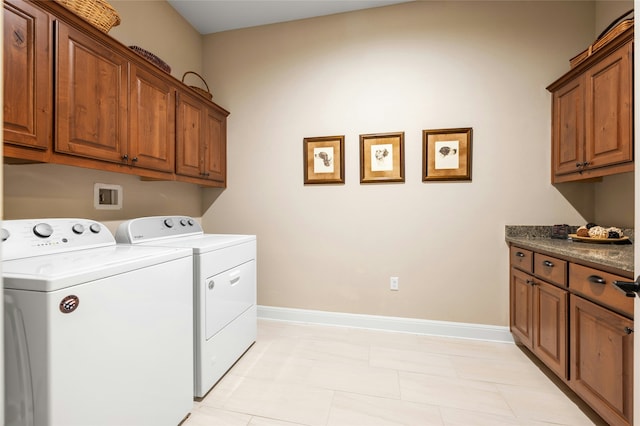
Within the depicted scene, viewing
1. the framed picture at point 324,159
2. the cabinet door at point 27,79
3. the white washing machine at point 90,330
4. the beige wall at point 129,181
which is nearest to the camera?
→ the white washing machine at point 90,330

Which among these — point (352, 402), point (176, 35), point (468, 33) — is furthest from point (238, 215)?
point (468, 33)

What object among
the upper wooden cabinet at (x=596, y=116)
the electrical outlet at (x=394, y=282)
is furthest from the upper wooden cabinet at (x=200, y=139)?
the upper wooden cabinet at (x=596, y=116)

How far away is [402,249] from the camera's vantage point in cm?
260

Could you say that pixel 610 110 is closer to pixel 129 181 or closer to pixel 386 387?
pixel 386 387

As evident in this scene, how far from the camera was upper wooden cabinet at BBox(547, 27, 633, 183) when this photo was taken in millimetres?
1657

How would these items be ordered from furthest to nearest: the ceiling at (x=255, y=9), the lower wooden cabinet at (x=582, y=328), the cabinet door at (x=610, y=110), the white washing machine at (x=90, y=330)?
the ceiling at (x=255, y=9)
the cabinet door at (x=610, y=110)
the lower wooden cabinet at (x=582, y=328)
the white washing machine at (x=90, y=330)

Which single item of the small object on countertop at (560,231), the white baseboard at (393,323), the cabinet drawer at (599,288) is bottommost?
the white baseboard at (393,323)

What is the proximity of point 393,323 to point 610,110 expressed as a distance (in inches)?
82.8

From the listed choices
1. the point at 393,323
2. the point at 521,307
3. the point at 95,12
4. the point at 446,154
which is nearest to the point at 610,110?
the point at 446,154

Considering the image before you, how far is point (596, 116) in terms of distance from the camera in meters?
1.88

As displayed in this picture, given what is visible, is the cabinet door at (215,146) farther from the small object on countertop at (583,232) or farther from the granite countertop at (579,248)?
the small object on countertop at (583,232)

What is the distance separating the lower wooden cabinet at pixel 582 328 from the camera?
1.31m

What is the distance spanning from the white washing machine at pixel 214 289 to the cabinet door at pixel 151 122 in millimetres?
413

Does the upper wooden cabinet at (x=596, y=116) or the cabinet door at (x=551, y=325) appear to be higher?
the upper wooden cabinet at (x=596, y=116)
